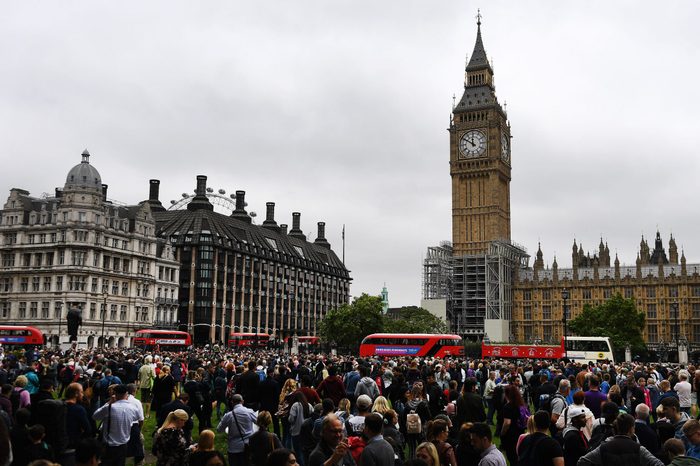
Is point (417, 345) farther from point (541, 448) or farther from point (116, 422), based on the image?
point (541, 448)

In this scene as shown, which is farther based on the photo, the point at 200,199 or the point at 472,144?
the point at 472,144

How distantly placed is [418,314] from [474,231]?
32.7 m

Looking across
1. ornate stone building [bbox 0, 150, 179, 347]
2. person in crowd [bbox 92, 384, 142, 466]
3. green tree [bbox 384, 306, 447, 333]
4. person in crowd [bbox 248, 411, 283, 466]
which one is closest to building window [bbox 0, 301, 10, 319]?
ornate stone building [bbox 0, 150, 179, 347]

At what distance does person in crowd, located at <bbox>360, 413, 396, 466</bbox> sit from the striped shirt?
18.1 ft

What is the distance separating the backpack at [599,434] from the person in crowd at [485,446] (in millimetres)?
3311

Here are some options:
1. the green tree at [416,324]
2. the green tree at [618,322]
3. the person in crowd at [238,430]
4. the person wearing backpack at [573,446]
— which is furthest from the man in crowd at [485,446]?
the green tree at [618,322]

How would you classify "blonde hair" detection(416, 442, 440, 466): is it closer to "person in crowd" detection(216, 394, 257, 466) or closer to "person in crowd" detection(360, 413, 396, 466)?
"person in crowd" detection(360, 413, 396, 466)

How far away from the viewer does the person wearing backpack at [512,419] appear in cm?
1285

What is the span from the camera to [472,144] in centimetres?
13288

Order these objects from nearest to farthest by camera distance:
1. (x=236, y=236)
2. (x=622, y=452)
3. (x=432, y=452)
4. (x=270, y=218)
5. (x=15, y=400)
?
(x=432, y=452)
(x=622, y=452)
(x=15, y=400)
(x=236, y=236)
(x=270, y=218)

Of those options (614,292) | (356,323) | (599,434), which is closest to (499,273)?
(614,292)

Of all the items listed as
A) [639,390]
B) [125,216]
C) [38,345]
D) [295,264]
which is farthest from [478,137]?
[639,390]

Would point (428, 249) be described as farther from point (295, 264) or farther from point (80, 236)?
point (80, 236)

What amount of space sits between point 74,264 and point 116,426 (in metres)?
76.2
